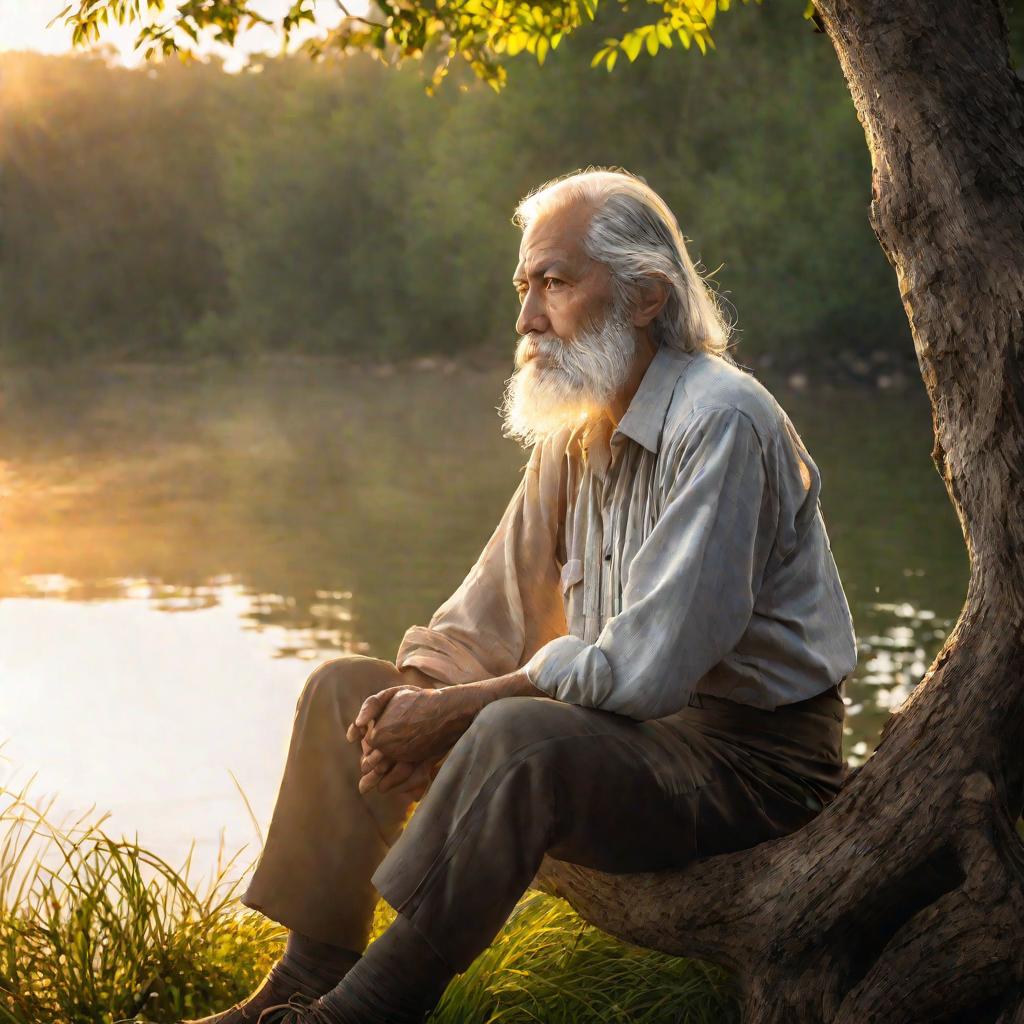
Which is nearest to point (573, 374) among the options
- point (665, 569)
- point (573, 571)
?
point (573, 571)

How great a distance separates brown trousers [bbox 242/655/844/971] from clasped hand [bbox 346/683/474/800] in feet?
0.28

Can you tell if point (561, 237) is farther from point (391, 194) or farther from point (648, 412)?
point (391, 194)

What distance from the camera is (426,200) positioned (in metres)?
39.8

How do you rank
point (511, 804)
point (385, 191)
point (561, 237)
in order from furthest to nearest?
point (385, 191)
point (561, 237)
point (511, 804)

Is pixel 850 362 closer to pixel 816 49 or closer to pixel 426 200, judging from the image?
pixel 816 49

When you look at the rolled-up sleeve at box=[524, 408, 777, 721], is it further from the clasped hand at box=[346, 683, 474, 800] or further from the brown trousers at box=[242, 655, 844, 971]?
the clasped hand at box=[346, 683, 474, 800]

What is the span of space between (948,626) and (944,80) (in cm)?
677

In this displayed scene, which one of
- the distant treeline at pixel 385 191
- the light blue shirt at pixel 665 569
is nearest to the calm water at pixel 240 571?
the light blue shirt at pixel 665 569

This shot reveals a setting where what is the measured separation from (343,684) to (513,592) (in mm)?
448

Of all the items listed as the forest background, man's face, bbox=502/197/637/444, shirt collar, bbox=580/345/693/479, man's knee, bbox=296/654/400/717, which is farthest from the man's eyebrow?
the forest background

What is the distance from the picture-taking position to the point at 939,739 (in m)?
2.73

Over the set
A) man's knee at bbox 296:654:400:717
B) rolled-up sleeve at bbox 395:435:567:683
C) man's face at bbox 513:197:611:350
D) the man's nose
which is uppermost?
man's face at bbox 513:197:611:350

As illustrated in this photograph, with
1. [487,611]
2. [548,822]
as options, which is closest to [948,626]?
[487,611]

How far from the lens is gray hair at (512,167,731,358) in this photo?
10.2 feet
